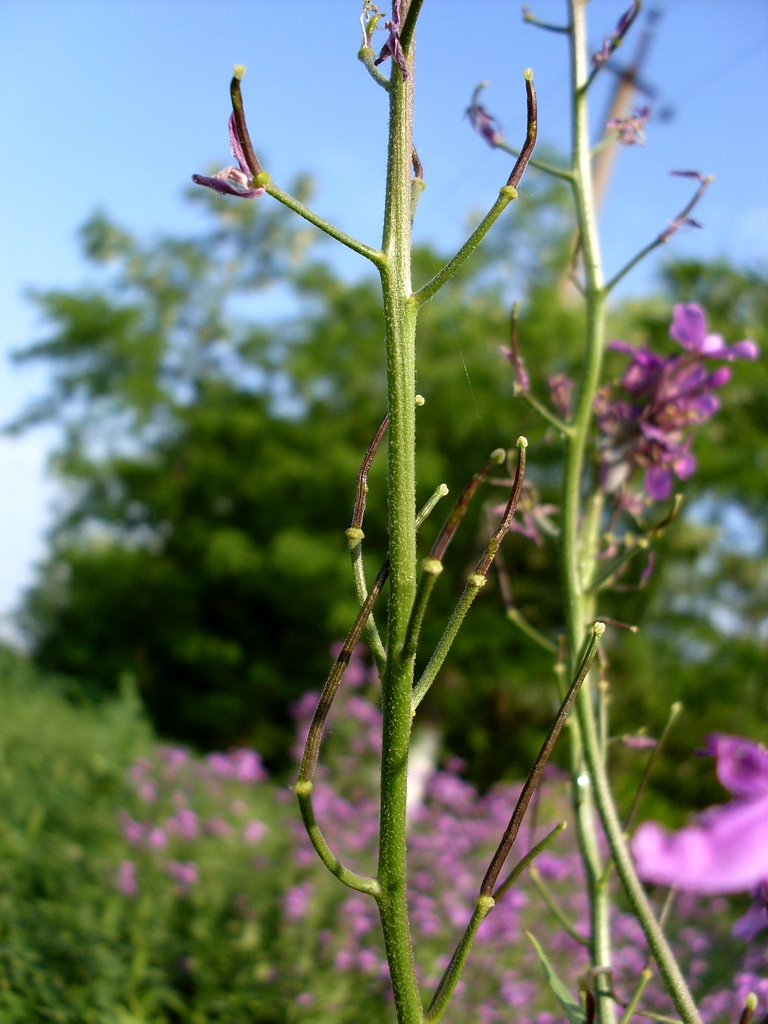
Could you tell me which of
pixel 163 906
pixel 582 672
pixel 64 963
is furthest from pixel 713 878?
pixel 163 906

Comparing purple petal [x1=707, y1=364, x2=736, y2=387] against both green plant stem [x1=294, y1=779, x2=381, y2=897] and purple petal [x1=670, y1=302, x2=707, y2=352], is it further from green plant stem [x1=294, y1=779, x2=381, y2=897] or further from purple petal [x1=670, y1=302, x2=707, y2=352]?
green plant stem [x1=294, y1=779, x2=381, y2=897]

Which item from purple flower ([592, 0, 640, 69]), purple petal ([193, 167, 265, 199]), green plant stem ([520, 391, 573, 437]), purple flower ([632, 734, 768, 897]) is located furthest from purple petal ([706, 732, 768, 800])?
purple flower ([592, 0, 640, 69])

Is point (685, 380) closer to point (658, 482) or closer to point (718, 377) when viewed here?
point (718, 377)

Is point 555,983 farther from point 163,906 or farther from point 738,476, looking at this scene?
point 738,476

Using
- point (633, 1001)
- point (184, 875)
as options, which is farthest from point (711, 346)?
point (184, 875)

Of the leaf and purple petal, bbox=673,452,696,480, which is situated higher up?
purple petal, bbox=673,452,696,480

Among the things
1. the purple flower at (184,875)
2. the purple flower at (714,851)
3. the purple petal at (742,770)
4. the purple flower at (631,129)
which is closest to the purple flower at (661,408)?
the purple flower at (631,129)
